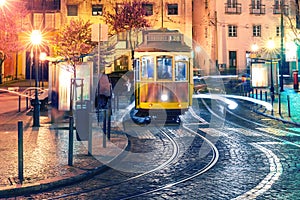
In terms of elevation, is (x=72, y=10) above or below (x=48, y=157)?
above

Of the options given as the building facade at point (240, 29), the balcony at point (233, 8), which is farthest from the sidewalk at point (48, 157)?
the balcony at point (233, 8)

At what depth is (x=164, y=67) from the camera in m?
18.9

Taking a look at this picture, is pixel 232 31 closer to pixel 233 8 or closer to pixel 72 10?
pixel 233 8

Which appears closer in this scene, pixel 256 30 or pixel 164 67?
pixel 164 67

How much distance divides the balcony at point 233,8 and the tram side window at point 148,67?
38749 mm

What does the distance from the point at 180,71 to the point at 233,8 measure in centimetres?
3917

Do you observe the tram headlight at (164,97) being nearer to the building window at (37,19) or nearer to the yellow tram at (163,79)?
the yellow tram at (163,79)

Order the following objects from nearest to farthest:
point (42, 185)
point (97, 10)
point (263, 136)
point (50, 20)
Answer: point (42, 185) → point (263, 136) → point (50, 20) → point (97, 10)

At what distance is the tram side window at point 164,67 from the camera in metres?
18.8

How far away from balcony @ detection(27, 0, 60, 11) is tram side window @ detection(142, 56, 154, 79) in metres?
34.6

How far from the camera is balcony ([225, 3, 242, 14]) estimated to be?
55594mm

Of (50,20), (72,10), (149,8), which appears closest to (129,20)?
(149,8)

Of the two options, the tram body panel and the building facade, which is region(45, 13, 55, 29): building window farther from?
the tram body panel

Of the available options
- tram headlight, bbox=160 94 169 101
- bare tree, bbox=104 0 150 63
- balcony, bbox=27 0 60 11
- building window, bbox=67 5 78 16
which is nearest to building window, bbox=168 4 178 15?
bare tree, bbox=104 0 150 63
